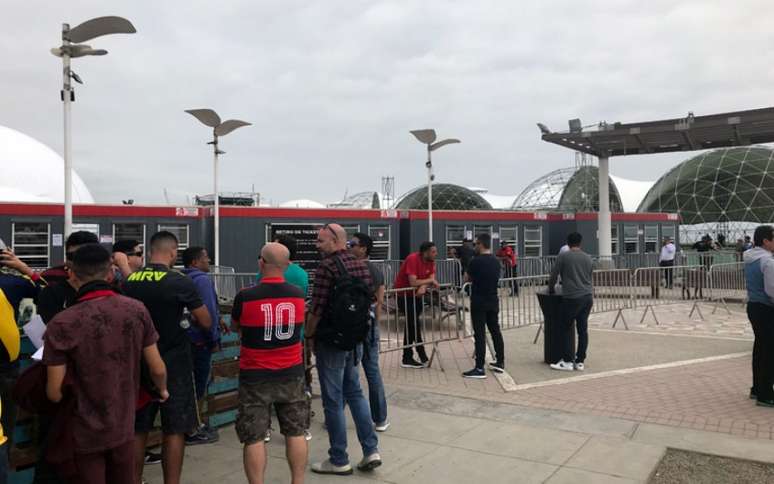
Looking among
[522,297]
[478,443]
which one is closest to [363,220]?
[522,297]

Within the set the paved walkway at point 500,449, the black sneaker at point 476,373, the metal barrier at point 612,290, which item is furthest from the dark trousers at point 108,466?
the metal barrier at point 612,290

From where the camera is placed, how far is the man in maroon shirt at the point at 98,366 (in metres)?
2.80

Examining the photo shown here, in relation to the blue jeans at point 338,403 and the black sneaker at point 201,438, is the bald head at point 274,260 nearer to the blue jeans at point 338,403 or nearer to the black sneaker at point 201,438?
the blue jeans at point 338,403

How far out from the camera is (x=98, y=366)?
112 inches

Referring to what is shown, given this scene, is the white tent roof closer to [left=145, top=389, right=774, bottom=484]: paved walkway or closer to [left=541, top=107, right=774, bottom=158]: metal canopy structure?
[left=541, top=107, right=774, bottom=158]: metal canopy structure

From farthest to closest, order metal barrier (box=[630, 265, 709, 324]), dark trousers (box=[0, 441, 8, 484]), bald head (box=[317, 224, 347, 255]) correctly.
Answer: metal barrier (box=[630, 265, 709, 324]) → bald head (box=[317, 224, 347, 255]) → dark trousers (box=[0, 441, 8, 484])

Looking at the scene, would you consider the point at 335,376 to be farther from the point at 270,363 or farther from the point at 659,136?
the point at 659,136

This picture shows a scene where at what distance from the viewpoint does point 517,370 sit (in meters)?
8.00

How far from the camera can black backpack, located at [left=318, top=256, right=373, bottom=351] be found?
4.19 meters

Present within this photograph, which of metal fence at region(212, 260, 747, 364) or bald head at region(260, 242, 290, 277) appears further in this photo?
metal fence at region(212, 260, 747, 364)

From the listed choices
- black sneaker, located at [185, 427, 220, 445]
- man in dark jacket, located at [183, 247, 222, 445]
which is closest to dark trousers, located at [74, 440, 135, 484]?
man in dark jacket, located at [183, 247, 222, 445]

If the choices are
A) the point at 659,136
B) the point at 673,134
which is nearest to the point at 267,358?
the point at 673,134

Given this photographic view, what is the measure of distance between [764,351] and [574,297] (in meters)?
2.31

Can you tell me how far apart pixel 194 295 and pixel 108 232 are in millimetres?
14954
